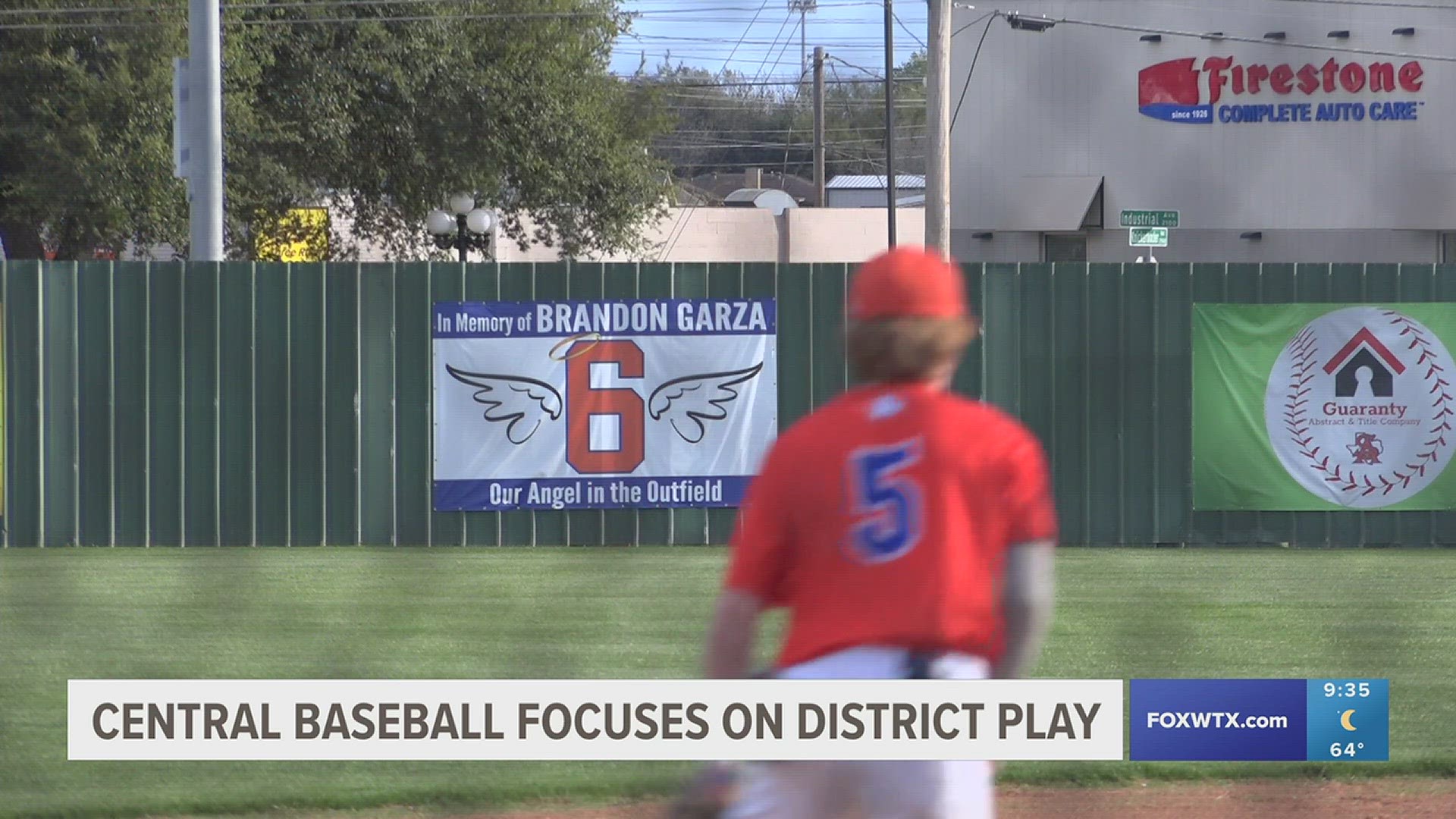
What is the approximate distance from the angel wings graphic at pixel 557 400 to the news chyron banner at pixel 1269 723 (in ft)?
21.0

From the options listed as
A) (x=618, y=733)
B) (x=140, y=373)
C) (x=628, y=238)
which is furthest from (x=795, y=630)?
(x=628, y=238)

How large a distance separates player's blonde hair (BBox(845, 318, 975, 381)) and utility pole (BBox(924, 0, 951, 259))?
52.7 feet

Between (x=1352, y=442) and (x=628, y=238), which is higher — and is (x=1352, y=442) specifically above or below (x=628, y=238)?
below

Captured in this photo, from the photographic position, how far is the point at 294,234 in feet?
112

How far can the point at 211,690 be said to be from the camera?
22.0ft

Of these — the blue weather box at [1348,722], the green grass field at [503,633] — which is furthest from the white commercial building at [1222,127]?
the blue weather box at [1348,722]

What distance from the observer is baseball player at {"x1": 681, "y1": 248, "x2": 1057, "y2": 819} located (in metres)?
3.03

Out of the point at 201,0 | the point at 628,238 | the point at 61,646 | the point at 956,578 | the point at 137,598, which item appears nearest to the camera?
the point at 956,578

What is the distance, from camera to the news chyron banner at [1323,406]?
1362cm

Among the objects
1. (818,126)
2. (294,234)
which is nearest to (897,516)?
(294,234)

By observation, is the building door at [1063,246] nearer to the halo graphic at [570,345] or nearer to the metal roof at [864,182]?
the halo graphic at [570,345]

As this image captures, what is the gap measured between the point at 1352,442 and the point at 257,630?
8.43 metres

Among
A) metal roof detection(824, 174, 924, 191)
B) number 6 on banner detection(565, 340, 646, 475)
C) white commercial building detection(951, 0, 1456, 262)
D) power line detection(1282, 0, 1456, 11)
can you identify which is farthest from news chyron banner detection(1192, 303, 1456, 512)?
metal roof detection(824, 174, 924, 191)

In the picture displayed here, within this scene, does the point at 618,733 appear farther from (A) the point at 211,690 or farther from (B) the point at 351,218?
(B) the point at 351,218
